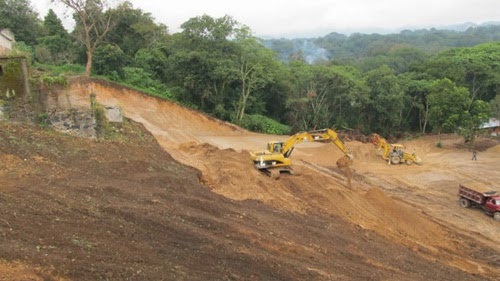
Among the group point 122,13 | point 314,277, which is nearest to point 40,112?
point 314,277

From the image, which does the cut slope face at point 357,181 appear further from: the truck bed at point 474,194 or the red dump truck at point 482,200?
the truck bed at point 474,194

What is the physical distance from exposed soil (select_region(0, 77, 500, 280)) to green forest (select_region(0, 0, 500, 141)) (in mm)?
10214

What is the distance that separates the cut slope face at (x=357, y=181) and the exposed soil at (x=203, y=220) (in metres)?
0.09

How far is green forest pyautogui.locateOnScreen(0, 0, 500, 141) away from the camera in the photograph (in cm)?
3228

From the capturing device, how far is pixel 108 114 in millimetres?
20000

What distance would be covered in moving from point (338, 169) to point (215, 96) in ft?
41.4

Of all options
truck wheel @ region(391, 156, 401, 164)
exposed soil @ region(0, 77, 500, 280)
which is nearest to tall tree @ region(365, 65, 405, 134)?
truck wheel @ region(391, 156, 401, 164)

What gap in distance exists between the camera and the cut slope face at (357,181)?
15969 millimetres

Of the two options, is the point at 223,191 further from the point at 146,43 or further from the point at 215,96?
the point at 146,43

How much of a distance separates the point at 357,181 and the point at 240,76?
43.8ft

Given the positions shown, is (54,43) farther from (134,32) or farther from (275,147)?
(275,147)

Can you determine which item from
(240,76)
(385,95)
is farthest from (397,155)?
(240,76)

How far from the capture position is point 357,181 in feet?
76.9

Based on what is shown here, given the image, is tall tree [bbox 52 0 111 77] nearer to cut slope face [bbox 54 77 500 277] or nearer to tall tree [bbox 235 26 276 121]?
cut slope face [bbox 54 77 500 277]
